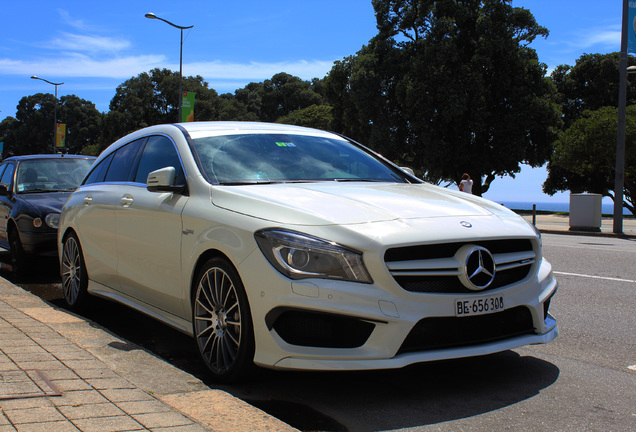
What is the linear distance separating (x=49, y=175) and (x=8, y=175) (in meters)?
0.64

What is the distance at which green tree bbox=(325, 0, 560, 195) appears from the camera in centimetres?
3828

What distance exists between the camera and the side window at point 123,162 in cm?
582

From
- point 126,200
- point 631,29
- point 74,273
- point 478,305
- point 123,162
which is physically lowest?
point 74,273

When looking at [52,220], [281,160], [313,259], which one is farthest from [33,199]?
[313,259]

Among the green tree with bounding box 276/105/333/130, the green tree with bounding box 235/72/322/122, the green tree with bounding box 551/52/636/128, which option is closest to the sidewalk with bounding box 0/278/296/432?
the green tree with bounding box 551/52/636/128

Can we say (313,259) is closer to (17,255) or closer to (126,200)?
(126,200)

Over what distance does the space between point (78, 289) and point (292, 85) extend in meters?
92.8

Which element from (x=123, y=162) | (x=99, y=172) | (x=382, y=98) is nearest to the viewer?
(x=123, y=162)

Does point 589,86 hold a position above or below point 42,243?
above

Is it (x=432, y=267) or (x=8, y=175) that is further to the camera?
(x=8, y=175)

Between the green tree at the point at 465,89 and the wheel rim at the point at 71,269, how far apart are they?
3300cm

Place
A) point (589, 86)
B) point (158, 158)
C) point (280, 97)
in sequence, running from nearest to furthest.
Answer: point (158, 158), point (589, 86), point (280, 97)

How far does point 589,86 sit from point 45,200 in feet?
168

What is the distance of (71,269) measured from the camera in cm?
644
